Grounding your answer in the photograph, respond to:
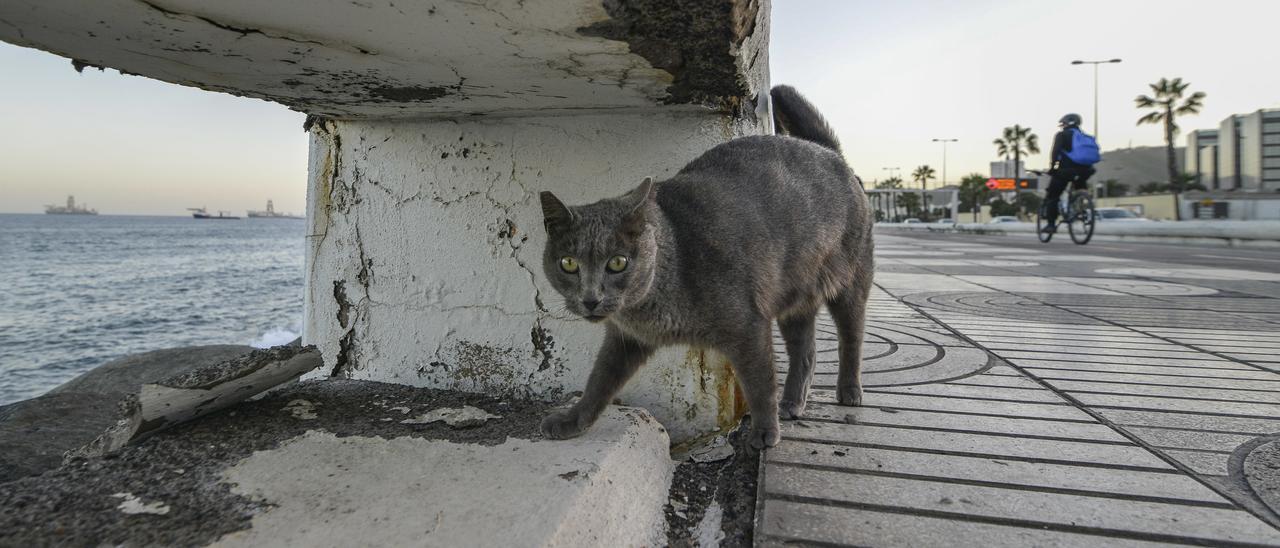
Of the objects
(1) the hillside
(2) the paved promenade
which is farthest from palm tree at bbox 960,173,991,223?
(2) the paved promenade

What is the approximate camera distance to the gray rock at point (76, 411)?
10.9ft

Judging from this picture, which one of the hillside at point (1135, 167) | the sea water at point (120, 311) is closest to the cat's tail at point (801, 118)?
the sea water at point (120, 311)

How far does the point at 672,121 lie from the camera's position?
97.5 inches

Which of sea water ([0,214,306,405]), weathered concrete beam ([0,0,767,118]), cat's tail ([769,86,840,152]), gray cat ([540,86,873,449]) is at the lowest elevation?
sea water ([0,214,306,405])

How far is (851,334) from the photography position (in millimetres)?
2707

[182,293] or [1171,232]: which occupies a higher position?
[1171,232]

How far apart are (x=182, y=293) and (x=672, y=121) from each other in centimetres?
2428

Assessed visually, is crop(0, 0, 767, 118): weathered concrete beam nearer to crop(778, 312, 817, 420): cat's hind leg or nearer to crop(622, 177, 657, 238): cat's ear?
crop(622, 177, 657, 238): cat's ear

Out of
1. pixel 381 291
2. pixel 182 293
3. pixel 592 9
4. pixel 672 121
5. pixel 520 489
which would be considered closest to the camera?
pixel 592 9

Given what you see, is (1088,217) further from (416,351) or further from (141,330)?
(141,330)

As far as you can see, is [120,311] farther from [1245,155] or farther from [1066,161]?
[1245,155]

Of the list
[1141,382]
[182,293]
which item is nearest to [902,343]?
[1141,382]

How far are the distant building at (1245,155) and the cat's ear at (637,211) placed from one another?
68.0 m

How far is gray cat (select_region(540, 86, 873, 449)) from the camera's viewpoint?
1965 millimetres
